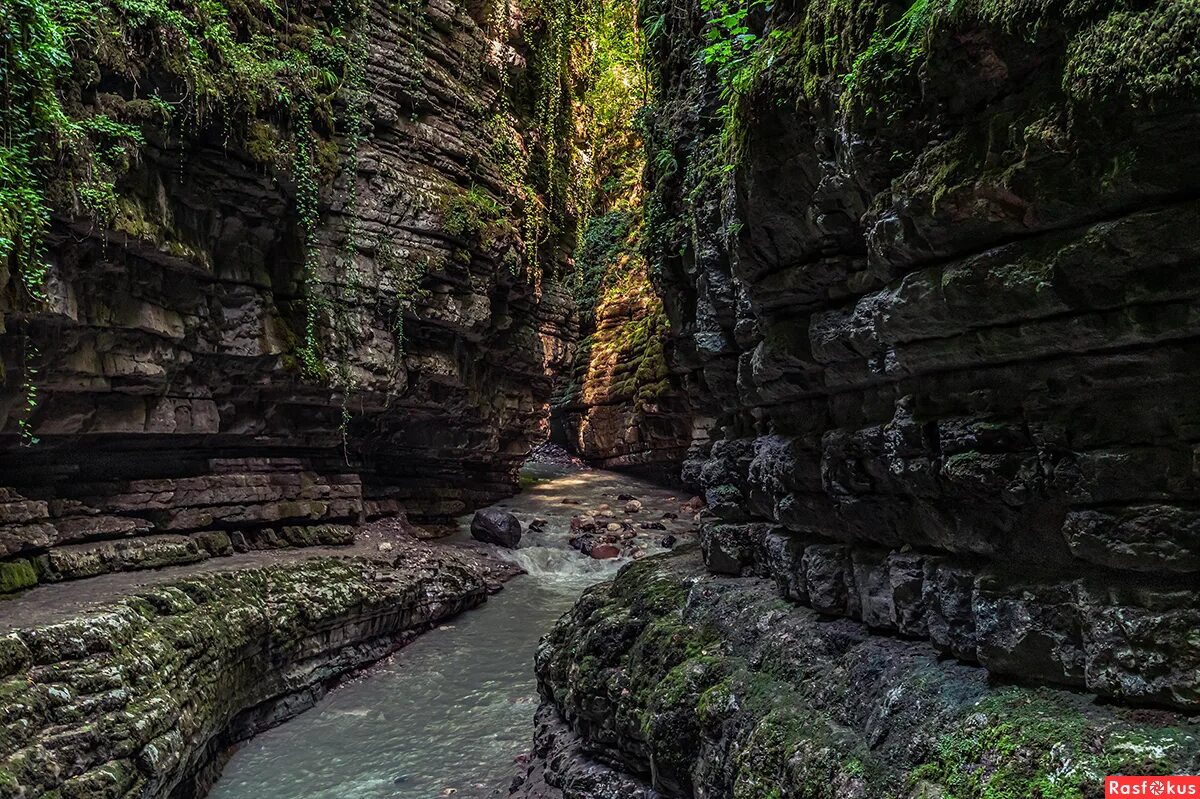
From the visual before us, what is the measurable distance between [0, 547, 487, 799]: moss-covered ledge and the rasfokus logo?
705 centimetres

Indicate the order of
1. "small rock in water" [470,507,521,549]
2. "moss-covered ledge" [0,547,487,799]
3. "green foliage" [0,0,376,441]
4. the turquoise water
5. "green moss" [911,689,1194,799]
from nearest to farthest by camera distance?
1. "green moss" [911,689,1194,799]
2. "moss-covered ledge" [0,547,487,799]
3. "green foliage" [0,0,376,441]
4. the turquoise water
5. "small rock in water" [470,507,521,549]

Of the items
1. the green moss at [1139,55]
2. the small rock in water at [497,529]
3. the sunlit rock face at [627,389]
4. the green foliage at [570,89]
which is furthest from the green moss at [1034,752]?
the sunlit rock face at [627,389]

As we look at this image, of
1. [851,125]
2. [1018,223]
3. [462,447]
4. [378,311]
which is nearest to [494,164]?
[378,311]

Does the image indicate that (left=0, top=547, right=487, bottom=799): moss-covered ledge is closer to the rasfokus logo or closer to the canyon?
the canyon

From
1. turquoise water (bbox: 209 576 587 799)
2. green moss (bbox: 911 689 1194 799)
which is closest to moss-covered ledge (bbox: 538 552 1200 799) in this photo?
green moss (bbox: 911 689 1194 799)

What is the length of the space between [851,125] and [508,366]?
49.6 ft

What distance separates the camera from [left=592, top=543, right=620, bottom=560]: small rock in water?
16.9m

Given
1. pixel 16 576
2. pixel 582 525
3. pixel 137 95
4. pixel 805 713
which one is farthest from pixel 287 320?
pixel 805 713

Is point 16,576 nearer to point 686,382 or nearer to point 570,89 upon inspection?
point 686,382

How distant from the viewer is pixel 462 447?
1741 cm

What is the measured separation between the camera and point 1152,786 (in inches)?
93.4

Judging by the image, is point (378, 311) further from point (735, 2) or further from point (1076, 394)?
point (1076, 394)

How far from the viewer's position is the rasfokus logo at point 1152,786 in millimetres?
2305

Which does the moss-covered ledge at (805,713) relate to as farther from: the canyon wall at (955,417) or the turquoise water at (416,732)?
the turquoise water at (416,732)
